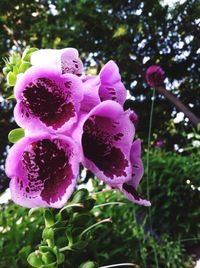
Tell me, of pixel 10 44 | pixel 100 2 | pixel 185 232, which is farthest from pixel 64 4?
pixel 185 232

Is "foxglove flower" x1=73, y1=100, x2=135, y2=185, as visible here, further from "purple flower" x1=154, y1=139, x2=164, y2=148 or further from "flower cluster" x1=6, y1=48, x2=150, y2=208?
"purple flower" x1=154, y1=139, x2=164, y2=148

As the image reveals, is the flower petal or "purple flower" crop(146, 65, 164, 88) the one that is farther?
"purple flower" crop(146, 65, 164, 88)

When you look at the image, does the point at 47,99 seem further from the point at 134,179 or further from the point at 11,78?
the point at 134,179

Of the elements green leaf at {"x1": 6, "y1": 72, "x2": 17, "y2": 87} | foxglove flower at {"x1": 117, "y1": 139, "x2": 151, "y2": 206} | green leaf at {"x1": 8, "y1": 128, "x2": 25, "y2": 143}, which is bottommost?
foxglove flower at {"x1": 117, "y1": 139, "x2": 151, "y2": 206}

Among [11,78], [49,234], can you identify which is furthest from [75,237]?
[11,78]

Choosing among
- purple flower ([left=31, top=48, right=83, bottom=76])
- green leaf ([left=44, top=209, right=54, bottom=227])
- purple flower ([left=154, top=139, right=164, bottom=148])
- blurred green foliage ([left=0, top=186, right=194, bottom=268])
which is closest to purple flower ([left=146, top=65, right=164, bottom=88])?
blurred green foliage ([left=0, top=186, right=194, bottom=268])

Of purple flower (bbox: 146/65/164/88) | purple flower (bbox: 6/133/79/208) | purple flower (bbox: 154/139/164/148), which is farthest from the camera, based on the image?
purple flower (bbox: 154/139/164/148)

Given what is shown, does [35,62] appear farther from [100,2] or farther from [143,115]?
[143,115]

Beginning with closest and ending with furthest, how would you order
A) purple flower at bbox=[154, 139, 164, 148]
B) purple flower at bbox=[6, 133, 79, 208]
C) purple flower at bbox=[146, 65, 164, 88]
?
purple flower at bbox=[6, 133, 79, 208], purple flower at bbox=[146, 65, 164, 88], purple flower at bbox=[154, 139, 164, 148]
